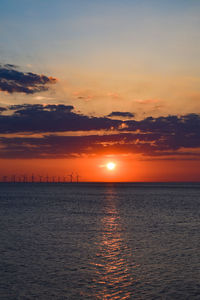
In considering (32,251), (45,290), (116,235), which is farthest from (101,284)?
(116,235)

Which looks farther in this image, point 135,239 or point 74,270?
point 135,239

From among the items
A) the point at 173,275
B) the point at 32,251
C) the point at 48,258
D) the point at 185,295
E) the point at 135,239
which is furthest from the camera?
the point at 135,239

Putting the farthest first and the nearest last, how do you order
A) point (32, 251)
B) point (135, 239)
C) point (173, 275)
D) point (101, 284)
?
point (135, 239)
point (32, 251)
point (173, 275)
point (101, 284)

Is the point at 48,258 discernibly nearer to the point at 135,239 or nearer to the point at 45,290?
the point at 45,290

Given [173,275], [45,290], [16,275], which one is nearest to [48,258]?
[16,275]

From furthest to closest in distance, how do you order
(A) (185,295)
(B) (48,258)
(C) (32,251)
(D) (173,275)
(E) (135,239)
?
(E) (135,239), (C) (32,251), (B) (48,258), (D) (173,275), (A) (185,295)

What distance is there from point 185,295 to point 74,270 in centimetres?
1001

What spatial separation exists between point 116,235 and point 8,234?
15.1 meters

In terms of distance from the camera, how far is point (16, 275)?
89.7 feet

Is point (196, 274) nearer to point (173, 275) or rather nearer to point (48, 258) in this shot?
point (173, 275)

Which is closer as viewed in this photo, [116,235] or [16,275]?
[16,275]

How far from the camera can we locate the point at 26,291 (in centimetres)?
2345

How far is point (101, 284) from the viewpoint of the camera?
24.9 metres

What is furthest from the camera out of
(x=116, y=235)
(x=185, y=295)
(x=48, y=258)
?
(x=116, y=235)
